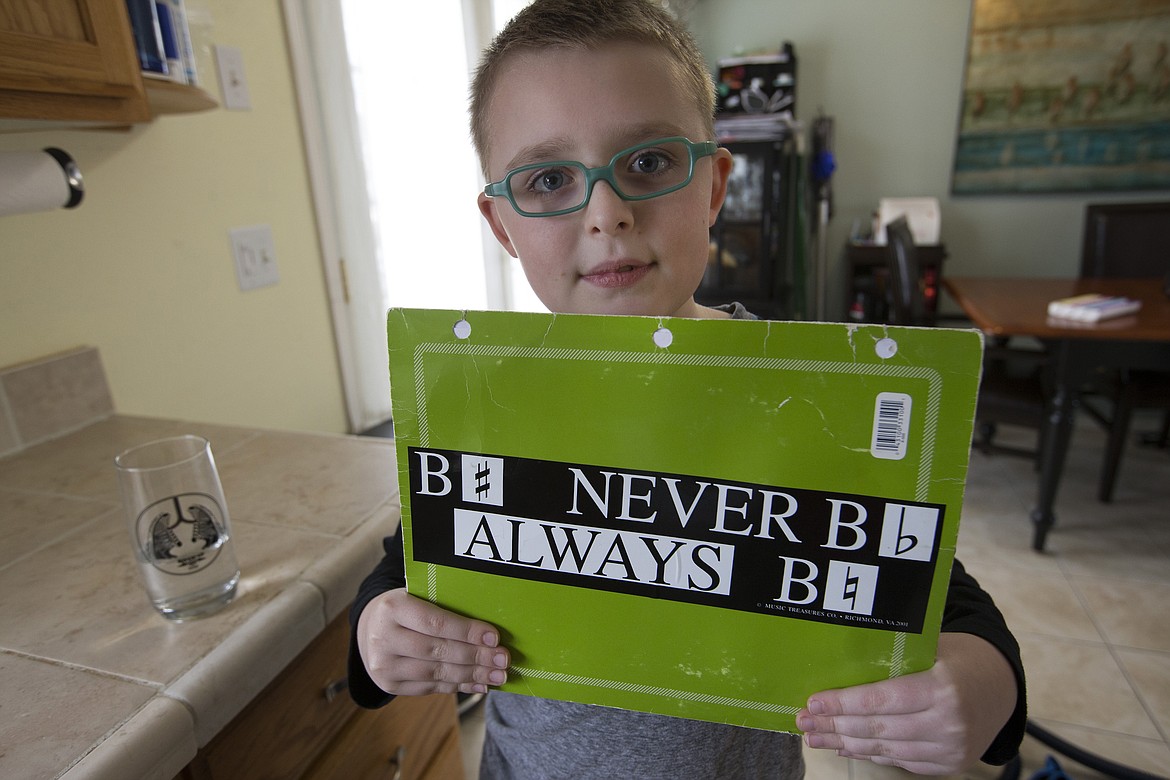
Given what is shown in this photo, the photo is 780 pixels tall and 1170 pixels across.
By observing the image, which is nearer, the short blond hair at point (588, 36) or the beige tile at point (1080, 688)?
the short blond hair at point (588, 36)

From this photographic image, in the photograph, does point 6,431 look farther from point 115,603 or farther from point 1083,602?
point 1083,602

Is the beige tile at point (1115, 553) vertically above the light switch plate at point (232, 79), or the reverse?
the light switch plate at point (232, 79)

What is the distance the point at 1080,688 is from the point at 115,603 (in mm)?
2103

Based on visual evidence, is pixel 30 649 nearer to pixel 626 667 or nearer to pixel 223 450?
pixel 223 450

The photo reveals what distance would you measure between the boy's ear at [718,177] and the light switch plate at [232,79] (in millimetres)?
1046

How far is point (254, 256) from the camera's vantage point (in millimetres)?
1391

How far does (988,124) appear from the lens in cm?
335

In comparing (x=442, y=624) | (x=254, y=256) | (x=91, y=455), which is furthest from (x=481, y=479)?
(x=254, y=256)

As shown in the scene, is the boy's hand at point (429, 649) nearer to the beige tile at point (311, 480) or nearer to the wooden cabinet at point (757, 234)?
the beige tile at point (311, 480)

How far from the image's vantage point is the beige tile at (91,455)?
936 millimetres

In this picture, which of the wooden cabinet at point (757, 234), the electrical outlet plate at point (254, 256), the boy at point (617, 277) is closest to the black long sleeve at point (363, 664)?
the boy at point (617, 277)

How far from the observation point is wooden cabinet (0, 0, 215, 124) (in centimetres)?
75

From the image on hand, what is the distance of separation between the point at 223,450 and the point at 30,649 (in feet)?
1.44

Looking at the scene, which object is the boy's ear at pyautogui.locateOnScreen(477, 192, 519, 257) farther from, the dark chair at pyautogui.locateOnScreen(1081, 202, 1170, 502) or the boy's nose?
the dark chair at pyautogui.locateOnScreen(1081, 202, 1170, 502)
